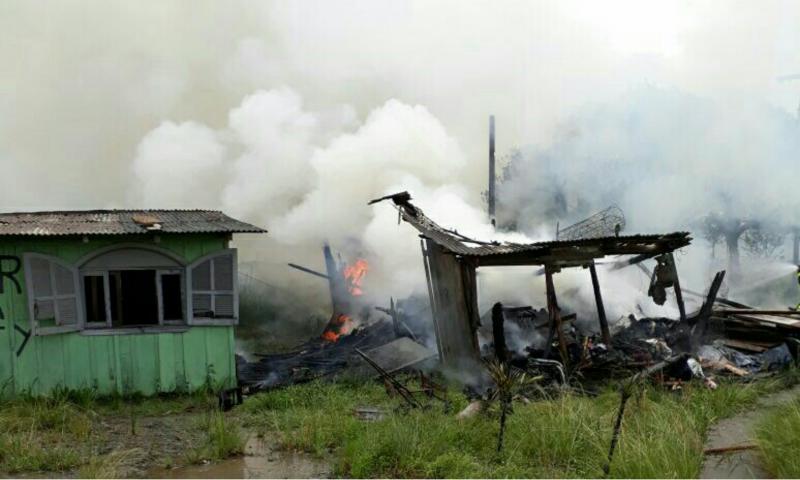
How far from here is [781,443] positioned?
6066mm

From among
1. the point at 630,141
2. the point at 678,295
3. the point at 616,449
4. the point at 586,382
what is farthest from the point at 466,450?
the point at 630,141

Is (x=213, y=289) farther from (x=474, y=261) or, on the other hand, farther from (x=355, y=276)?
(x=355, y=276)

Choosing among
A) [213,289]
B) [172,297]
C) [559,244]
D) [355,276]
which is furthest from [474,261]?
[355,276]

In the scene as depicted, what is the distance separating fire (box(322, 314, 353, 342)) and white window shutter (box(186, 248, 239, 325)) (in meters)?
5.04

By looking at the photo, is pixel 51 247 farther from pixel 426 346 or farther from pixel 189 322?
pixel 426 346

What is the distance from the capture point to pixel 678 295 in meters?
11.4

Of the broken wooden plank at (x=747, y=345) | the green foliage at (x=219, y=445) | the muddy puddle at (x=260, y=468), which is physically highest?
the green foliage at (x=219, y=445)

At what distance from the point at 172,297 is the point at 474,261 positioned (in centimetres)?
508

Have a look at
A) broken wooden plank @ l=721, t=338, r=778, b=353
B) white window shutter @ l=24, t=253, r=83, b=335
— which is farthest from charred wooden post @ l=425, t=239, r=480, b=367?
white window shutter @ l=24, t=253, r=83, b=335

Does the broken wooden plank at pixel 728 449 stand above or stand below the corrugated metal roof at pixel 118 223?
below

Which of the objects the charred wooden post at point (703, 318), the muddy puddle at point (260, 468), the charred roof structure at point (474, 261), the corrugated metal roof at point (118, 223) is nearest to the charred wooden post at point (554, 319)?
the charred roof structure at point (474, 261)

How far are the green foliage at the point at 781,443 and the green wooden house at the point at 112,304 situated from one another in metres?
7.39

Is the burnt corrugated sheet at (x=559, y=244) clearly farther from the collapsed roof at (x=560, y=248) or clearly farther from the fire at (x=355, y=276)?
the fire at (x=355, y=276)

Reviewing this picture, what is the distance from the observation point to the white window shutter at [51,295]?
8.98m
